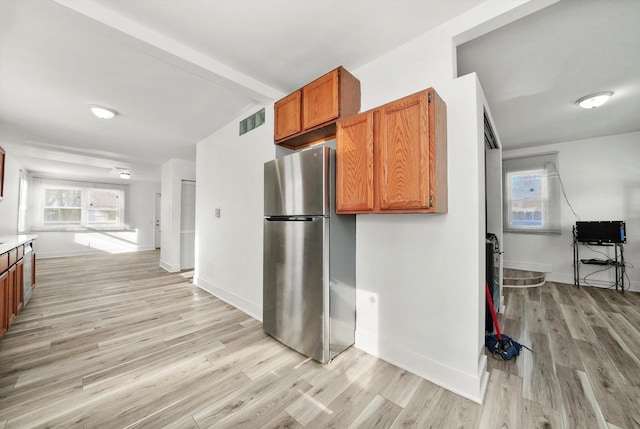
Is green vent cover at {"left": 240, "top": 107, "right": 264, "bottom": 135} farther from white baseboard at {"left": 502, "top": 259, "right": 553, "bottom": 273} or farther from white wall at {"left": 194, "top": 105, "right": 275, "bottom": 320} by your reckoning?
white baseboard at {"left": 502, "top": 259, "right": 553, "bottom": 273}

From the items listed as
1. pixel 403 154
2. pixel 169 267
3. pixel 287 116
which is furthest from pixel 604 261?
pixel 169 267

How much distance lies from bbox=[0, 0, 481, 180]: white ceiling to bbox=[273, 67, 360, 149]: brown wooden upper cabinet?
7.8 inches

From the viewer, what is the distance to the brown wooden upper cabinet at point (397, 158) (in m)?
1.61

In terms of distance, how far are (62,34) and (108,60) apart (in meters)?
0.34

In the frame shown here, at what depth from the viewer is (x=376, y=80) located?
224 cm

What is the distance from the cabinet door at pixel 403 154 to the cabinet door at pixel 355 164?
0.23 feet

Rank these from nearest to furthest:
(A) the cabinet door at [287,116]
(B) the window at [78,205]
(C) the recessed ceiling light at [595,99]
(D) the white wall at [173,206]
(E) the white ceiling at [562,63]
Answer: (E) the white ceiling at [562,63] < (A) the cabinet door at [287,116] < (C) the recessed ceiling light at [595,99] < (D) the white wall at [173,206] < (B) the window at [78,205]

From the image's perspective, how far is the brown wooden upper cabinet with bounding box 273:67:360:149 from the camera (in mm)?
2168

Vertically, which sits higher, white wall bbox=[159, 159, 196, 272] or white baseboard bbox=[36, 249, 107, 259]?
white wall bbox=[159, 159, 196, 272]

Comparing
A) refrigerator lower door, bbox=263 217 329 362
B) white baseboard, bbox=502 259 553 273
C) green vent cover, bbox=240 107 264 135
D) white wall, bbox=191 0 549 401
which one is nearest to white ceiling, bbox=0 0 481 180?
green vent cover, bbox=240 107 264 135

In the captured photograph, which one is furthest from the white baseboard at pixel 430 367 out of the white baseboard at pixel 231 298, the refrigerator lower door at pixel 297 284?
the white baseboard at pixel 231 298

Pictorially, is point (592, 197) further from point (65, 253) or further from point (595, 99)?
point (65, 253)

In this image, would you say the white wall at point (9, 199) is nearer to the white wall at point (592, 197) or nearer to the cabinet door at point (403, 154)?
the cabinet door at point (403, 154)

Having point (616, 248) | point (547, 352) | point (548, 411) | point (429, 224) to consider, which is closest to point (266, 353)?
point (429, 224)
